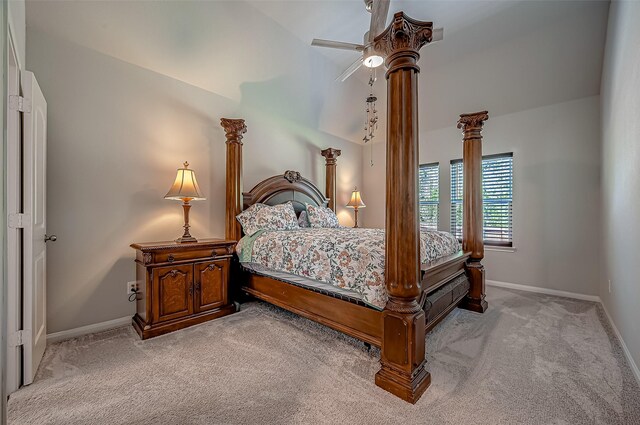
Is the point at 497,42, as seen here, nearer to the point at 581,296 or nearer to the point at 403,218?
the point at 403,218

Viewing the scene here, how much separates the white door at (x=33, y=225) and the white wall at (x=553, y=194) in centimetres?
517

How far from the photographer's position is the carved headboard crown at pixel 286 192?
3.70 meters

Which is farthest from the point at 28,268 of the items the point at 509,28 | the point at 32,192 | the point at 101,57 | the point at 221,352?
the point at 509,28

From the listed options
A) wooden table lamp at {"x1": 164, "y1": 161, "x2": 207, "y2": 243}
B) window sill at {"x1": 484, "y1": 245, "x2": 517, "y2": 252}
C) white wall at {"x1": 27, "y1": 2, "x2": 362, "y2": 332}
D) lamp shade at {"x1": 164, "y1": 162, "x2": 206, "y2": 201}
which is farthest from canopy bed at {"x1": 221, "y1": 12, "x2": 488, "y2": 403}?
window sill at {"x1": 484, "y1": 245, "x2": 517, "y2": 252}

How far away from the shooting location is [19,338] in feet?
5.69

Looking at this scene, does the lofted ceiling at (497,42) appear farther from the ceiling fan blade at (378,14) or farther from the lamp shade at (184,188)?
the lamp shade at (184,188)

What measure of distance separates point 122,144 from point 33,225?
1.19 m

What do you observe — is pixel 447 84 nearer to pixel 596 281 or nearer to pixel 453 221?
pixel 453 221

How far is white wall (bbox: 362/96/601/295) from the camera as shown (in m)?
3.50

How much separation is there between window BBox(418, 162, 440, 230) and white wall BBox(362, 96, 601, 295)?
885mm

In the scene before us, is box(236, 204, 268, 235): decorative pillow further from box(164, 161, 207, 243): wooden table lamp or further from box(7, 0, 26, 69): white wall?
box(7, 0, 26, 69): white wall

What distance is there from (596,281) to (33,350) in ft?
18.6

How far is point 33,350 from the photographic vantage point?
1.85 metres

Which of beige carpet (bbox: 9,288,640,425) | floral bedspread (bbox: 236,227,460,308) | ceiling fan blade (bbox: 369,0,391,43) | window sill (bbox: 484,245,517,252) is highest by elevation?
ceiling fan blade (bbox: 369,0,391,43)
